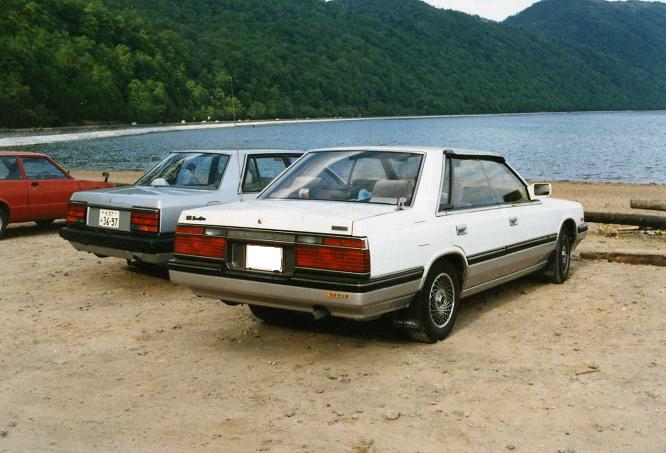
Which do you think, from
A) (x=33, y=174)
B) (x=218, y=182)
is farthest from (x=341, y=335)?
(x=33, y=174)

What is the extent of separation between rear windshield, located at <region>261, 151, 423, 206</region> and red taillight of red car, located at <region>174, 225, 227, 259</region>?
829 millimetres

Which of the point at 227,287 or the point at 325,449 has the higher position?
the point at 227,287

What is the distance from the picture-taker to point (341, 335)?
5.76 m

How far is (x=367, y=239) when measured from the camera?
15.2 ft

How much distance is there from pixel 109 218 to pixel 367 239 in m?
3.80

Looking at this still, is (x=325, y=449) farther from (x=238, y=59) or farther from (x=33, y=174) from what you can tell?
(x=238, y=59)

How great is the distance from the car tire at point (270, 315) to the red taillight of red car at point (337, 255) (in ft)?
4.94

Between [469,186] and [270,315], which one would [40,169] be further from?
[469,186]

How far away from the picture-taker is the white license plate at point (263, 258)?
4.86 m

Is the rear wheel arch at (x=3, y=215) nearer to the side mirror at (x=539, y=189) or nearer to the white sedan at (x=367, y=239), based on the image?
the white sedan at (x=367, y=239)

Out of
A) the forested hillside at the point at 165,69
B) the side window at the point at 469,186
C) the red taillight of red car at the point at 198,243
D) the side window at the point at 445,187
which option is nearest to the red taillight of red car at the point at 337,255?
the red taillight of red car at the point at 198,243

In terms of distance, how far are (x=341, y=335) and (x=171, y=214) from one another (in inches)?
95.1

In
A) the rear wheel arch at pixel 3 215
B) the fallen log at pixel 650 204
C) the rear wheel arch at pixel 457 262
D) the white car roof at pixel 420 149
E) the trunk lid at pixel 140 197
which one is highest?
the white car roof at pixel 420 149

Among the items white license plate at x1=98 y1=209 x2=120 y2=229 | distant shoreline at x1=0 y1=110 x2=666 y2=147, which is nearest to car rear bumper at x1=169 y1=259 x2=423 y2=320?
white license plate at x1=98 y1=209 x2=120 y2=229
